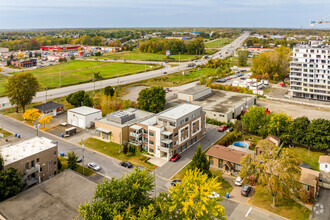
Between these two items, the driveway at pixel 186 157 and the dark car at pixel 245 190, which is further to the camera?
the driveway at pixel 186 157

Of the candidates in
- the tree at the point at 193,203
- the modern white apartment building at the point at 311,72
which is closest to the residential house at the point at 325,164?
the tree at the point at 193,203

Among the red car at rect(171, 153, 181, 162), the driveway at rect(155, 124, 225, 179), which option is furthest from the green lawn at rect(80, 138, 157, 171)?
the red car at rect(171, 153, 181, 162)

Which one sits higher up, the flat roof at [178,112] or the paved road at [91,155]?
the flat roof at [178,112]

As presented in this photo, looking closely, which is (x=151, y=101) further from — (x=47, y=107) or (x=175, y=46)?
(x=175, y=46)

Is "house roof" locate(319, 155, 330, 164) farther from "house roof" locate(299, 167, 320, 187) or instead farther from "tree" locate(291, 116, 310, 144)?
"house roof" locate(299, 167, 320, 187)

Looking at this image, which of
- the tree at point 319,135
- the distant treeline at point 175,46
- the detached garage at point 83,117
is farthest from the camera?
the distant treeline at point 175,46

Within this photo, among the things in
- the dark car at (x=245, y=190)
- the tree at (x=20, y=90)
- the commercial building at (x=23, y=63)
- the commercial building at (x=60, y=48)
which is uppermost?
the commercial building at (x=60, y=48)

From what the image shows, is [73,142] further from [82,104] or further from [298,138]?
[298,138]

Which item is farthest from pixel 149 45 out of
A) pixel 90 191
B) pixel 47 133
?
pixel 90 191

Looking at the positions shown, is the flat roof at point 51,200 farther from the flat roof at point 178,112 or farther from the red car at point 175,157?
the flat roof at point 178,112
